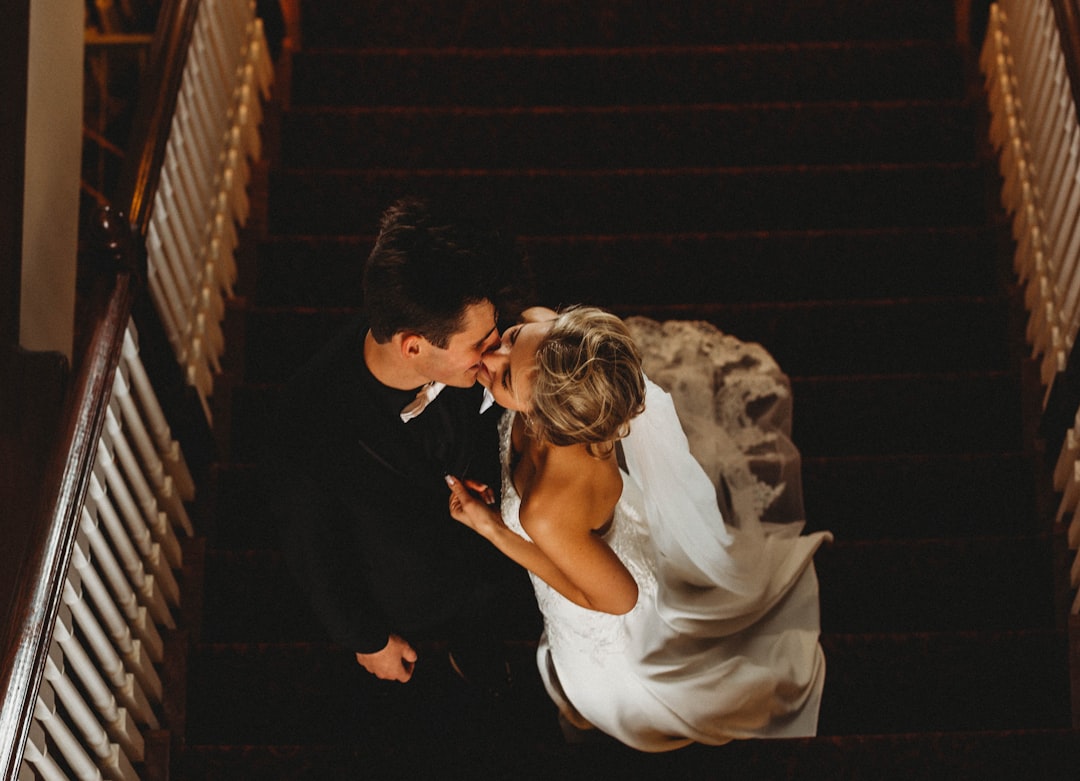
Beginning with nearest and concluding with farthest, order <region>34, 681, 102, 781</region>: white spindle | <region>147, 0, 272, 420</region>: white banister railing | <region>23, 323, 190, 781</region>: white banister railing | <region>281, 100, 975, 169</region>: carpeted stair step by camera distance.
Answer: <region>34, 681, 102, 781</region>: white spindle < <region>23, 323, 190, 781</region>: white banister railing < <region>147, 0, 272, 420</region>: white banister railing < <region>281, 100, 975, 169</region>: carpeted stair step

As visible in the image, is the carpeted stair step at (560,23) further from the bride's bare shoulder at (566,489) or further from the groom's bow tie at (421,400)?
the bride's bare shoulder at (566,489)

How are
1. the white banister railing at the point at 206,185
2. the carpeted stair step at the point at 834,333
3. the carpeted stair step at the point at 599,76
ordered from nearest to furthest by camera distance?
the white banister railing at the point at 206,185, the carpeted stair step at the point at 834,333, the carpeted stair step at the point at 599,76

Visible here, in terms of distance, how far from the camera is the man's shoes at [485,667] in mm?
2705

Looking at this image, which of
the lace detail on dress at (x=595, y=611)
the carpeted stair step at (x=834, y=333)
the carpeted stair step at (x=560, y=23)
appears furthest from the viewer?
the carpeted stair step at (x=560, y=23)

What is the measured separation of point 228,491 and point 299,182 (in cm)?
129

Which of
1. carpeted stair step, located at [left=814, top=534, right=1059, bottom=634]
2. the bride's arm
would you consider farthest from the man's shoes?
carpeted stair step, located at [left=814, top=534, right=1059, bottom=634]

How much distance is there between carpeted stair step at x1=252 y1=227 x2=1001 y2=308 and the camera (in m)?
3.55

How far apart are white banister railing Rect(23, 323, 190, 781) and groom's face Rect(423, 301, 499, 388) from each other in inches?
32.5

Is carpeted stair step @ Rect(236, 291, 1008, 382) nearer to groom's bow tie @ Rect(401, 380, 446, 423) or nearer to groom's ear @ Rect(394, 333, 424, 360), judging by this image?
groom's bow tie @ Rect(401, 380, 446, 423)

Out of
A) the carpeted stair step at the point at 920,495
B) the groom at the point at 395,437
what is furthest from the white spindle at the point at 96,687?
the carpeted stair step at the point at 920,495

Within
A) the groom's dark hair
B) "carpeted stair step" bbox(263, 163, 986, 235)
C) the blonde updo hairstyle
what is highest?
"carpeted stair step" bbox(263, 163, 986, 235)

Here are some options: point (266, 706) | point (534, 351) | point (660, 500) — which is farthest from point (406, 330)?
point (266, 706)

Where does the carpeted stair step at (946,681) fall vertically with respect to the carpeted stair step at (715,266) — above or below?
below

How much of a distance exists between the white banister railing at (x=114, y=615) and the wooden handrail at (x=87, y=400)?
8cm
